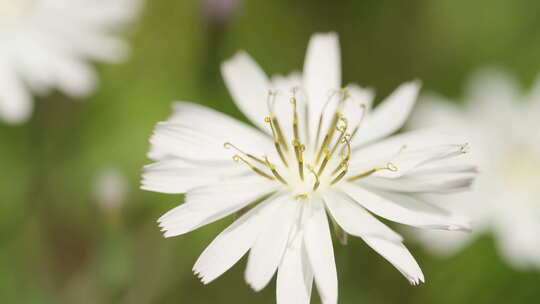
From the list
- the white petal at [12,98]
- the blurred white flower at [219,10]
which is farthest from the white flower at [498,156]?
the white petal at [12,98]

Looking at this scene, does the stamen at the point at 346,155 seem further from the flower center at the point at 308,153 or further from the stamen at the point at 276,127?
the stamen at the point at 276,127

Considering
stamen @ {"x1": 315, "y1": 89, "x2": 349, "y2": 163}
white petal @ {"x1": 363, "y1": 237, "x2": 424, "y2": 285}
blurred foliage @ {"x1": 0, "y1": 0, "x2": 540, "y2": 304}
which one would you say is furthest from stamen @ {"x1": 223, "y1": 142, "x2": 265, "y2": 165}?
blurred foliage @ {"x1": 0, "y1": 0, "x2": 540, "y2": 304}

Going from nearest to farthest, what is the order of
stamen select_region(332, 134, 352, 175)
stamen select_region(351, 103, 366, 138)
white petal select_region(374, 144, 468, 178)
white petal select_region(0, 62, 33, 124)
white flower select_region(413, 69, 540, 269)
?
white petal select_region(374, 144, 468, 178)
stamen select_region(332, 134, 352, 175)
stamen select_region(351, 103, 366, 138)
white petal select_region(0, 62, 33, 124)
white flower select_region(413, 69, 540, 269)

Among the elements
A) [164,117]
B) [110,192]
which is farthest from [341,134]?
[164,117]

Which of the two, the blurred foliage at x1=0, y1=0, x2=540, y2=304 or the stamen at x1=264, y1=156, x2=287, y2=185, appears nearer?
the stamen at x1=264, y1=156, x2=287, y2=185

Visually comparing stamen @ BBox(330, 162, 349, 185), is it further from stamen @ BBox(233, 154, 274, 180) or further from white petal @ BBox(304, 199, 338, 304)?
stamen @ BBox(233, 154, 274, 180)

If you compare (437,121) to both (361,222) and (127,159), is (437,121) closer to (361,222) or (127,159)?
(127,159)
